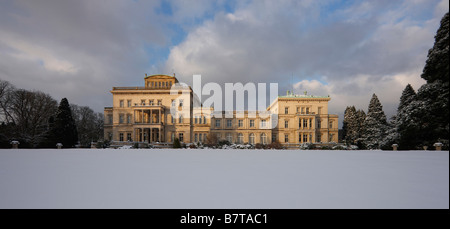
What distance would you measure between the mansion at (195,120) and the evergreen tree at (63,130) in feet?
40.9

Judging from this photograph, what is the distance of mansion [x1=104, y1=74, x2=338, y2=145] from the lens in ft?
137

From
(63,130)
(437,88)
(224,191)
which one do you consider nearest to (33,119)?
(63,130)

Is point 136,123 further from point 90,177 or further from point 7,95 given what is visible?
point 90,177

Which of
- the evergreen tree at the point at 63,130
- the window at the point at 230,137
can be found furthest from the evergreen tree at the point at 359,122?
the evergreen tree at the point at 63,130

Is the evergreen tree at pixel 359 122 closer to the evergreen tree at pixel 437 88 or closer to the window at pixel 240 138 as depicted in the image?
the window at pixel 240 138

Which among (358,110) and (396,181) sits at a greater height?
(358,110)

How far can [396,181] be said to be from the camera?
4.66m

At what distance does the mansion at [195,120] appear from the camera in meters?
41.6

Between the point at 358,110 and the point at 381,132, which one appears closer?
the point at 381,132

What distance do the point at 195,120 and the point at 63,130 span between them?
22.2m

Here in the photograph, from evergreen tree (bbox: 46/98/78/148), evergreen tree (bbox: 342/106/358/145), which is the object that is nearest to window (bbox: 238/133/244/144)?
evergreen tree (bbox: 342/106/358/145)

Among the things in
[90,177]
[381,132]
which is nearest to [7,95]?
[90,177]

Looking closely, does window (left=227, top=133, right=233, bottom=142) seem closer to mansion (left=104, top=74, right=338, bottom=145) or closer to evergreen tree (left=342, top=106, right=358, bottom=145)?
mansion (left=104, top=74, right=338, bottom=145)
